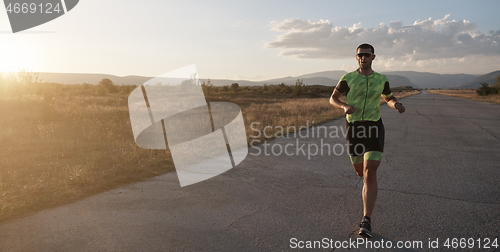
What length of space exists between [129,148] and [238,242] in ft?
20.6

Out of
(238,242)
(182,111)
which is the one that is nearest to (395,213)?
(238,242)

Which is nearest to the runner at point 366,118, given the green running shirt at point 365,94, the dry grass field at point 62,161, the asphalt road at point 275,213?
the green running shirt at point 365,94

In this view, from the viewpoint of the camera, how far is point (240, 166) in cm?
668

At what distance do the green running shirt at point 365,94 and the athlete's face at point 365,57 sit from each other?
13cm

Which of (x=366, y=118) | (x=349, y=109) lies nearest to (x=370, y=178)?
(x=366, y=118)

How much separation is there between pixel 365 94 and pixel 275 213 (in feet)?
5.86

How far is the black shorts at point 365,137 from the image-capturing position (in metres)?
3.54

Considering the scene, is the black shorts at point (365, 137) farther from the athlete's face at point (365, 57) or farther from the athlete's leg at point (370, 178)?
the athlete's face at point (365, 57)

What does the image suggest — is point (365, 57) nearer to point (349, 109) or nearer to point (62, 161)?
point (349, 109)

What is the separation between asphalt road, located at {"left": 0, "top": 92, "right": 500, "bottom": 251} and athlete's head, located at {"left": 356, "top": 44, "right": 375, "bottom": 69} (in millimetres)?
1799

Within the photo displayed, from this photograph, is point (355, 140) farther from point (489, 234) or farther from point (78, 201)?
point (78, 201)

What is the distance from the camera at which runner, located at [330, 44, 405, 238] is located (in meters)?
3.51

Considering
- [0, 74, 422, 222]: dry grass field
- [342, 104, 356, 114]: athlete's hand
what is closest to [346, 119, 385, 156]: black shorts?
[342, 104, 356, 114]: athlete's hand

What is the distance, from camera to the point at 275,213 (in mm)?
4047
